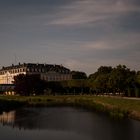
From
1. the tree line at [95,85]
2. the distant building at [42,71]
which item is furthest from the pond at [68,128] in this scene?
the distant building at [42,71]

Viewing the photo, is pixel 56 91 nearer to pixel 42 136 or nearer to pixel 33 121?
pixel 33 121

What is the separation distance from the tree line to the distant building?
49.8m

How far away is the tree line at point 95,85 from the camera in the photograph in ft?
295

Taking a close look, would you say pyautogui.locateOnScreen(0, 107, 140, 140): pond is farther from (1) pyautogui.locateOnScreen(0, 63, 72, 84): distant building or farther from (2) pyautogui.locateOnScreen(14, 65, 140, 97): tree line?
(1) pyautogui.locateOnScreen(0, 63, 72, 84): distant building

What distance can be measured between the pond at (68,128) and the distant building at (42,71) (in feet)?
433

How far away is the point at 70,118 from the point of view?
52344 mm

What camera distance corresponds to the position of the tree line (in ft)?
295

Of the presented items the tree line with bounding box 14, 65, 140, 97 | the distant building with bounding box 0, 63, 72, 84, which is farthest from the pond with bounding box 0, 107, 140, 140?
the distant building with bounding box 0, 63, 72, 84

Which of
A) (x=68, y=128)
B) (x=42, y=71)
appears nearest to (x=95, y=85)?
(x=68, y=128)

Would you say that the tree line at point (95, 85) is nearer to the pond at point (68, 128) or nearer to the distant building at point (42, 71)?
the pond at point (68, 128)

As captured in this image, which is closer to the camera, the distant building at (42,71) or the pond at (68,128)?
the pond at (68,128)

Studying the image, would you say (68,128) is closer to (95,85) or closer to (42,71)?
(95,85)

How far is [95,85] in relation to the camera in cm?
10131

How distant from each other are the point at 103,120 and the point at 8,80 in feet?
499
